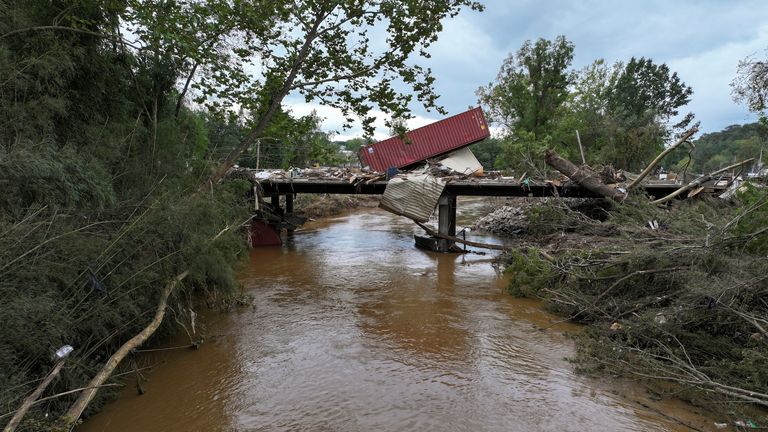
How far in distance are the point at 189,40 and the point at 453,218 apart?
11.6 meters

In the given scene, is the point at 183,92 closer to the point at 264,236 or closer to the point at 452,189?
the point at 264,236

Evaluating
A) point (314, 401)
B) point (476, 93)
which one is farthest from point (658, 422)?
point (476, 93)

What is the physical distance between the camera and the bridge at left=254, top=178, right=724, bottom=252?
46.6 feet

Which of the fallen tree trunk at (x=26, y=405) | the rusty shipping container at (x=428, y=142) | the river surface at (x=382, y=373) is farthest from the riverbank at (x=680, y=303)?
the rusty shipping container at (x=428, y=142)

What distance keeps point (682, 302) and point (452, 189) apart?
952 cm

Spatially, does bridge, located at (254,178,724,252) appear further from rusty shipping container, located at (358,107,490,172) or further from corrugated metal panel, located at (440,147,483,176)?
corrugated metal panel, located at (440,147,483,176)

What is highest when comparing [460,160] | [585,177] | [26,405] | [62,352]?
[460,160]

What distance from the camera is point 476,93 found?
134 feet

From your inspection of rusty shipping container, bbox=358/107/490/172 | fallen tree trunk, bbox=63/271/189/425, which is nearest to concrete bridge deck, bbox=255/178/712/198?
rusty shipping container, bbox=358/107/490/172

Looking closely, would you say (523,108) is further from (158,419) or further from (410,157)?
(158,419)

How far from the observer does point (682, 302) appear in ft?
19.8

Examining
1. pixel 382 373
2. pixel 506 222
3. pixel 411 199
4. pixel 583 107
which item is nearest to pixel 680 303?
pixel 382 373

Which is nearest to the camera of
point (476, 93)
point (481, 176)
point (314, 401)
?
point (314, 401)

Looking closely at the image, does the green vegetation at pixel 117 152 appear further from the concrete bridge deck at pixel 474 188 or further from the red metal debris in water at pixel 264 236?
the red metal debris in water at pixel 264 236
